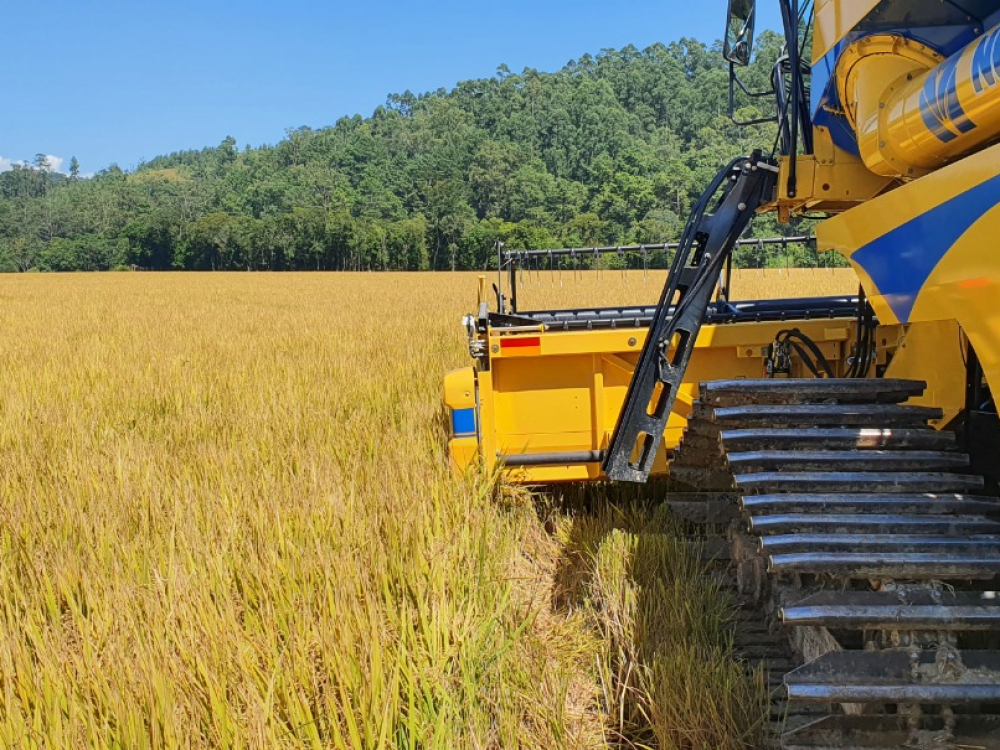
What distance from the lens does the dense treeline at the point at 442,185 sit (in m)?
66.8

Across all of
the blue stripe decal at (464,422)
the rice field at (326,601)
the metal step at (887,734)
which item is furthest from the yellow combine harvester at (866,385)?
the rice field at (326,601)

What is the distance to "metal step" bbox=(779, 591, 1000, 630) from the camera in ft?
6.11

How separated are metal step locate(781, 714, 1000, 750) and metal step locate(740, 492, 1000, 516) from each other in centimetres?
54

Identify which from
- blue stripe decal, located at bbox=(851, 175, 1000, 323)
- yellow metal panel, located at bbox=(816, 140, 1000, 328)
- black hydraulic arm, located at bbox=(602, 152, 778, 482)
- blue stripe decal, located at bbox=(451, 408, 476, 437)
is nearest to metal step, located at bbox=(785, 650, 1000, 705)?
yellow metal panel, located at bbox=(816, 140, 1000, 328)

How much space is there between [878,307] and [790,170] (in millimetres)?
1141

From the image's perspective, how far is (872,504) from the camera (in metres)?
2.19

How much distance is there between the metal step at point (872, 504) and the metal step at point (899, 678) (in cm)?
43

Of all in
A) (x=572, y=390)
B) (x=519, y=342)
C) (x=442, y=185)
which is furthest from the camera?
(x=442, y=185)

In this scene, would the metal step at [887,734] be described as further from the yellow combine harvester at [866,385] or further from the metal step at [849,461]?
the metal step at [849,461]

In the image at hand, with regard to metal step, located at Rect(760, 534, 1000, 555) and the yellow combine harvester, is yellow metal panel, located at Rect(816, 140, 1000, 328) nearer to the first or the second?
the yellow combine harvester

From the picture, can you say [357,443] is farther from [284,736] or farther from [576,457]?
[284,736]

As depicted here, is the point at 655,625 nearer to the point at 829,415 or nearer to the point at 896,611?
the point at 829,415

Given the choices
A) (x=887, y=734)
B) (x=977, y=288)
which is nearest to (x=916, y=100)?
(x=977, y=288)

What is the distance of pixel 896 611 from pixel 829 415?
0.76 meters
